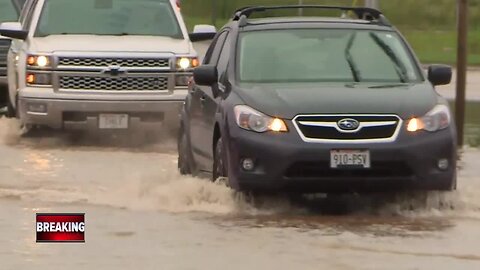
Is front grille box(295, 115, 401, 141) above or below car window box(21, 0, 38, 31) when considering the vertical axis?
above

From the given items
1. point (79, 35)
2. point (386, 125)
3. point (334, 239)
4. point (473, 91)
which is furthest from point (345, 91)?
point (473, 91)

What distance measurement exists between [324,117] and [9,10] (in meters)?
12.5

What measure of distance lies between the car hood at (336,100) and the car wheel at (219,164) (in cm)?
45

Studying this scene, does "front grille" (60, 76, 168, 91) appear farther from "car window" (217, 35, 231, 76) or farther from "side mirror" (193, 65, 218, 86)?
"side mirror" (193, 65, 218, 86)

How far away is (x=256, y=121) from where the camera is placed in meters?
11.2

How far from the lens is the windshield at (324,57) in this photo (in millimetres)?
12305

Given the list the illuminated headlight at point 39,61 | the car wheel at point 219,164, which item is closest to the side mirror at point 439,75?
the car wheel at point 219,164

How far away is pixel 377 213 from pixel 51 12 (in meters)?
7.78

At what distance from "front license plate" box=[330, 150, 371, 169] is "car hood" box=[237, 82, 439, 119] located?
33 centimetres

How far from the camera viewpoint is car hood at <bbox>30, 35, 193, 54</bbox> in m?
17.2

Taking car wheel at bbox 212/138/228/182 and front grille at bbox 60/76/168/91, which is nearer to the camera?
car wheel at bbox 212/138/228/182

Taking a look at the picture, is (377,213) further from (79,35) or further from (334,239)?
(79,35)

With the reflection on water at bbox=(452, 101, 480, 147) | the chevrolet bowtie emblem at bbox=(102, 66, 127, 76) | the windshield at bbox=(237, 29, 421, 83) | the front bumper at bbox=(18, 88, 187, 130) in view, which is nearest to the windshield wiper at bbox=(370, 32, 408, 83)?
the windshield at bbox=(237, 29, 421, 83)

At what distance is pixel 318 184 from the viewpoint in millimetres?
11188
